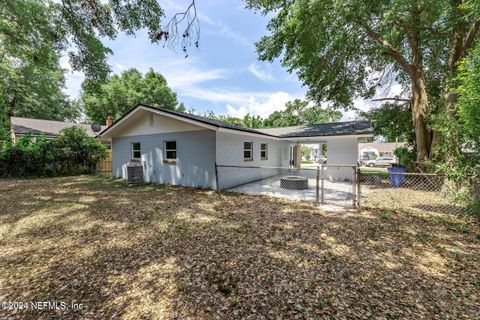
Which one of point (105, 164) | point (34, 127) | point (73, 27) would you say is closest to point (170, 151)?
point (73, 27)

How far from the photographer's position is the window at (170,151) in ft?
31.9

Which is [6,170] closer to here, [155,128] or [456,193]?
[155,128]

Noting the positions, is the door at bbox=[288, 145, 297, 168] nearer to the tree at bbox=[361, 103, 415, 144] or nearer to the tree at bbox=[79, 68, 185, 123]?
the tree at bbox=[361, 103, 415, 144]

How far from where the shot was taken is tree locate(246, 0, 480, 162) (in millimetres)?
6656

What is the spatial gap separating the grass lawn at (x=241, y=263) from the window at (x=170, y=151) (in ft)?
14.2

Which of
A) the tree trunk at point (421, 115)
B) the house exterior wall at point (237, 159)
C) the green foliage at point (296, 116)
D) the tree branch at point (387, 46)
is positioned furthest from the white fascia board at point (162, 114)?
the green foliage at point (296, 116)

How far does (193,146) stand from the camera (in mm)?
9031

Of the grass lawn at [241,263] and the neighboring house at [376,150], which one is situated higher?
the neighboring house at [376,150]

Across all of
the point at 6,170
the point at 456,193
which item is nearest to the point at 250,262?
the point at 456,193

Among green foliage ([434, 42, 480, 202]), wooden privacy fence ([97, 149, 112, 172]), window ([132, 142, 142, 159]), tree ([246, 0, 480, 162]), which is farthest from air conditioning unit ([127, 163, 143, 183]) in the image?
green foliage ([434, 42, 480, 202])

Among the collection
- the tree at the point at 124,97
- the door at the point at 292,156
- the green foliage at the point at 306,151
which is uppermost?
the tree at the point at 124,97

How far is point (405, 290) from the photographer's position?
2.54 m

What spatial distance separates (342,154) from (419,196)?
12.6 ft

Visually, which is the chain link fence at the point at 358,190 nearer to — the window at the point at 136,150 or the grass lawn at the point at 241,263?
the grass lawn at the point at 241,263
